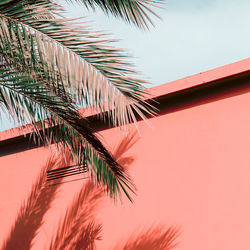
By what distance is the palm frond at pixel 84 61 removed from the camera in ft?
10.7

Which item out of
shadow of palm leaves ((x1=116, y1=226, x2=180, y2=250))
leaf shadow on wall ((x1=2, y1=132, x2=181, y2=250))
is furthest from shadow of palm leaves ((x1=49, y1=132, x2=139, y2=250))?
shadow of palm leaves ((x1=116, y1=226, x2=180, y2=250))

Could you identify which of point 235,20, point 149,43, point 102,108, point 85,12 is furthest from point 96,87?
point 235,20

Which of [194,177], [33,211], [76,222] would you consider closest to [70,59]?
[194,177]

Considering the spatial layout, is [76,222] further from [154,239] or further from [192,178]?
[192,178]

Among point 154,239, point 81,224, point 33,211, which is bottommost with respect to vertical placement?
point 154,239

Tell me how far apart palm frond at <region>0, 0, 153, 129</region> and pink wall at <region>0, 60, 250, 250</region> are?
2.09 metres

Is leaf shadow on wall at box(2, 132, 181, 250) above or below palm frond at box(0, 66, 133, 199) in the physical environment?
below

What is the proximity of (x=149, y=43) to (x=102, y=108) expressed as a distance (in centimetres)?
244

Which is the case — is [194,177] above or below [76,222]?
above

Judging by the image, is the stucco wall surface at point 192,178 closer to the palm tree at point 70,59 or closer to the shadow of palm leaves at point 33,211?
the shadow of palm leaves at point 33,211

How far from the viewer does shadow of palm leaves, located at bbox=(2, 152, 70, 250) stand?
644cm

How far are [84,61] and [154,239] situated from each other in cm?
309

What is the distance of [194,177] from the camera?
495 centimetres

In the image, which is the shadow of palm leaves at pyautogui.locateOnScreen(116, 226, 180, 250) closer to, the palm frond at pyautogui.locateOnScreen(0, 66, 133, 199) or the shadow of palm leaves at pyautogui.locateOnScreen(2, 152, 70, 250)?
the palm frond at pyautogui.locateOnScreen(0, 66, 133, 199)
